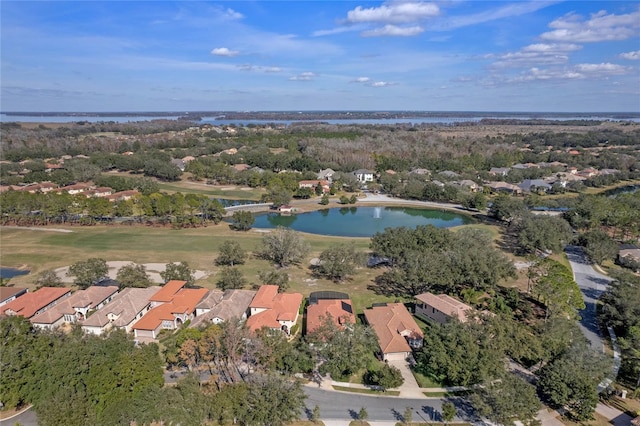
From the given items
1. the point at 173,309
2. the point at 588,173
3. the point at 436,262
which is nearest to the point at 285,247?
the point at 173,309

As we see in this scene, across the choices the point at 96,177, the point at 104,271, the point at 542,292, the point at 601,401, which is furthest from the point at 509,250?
the point at 96,177

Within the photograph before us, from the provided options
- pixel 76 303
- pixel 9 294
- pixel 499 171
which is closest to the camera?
pixel 76 303

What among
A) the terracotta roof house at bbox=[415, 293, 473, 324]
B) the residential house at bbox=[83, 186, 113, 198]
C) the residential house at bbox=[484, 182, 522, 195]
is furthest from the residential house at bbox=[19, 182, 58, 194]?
the residential house at bbox=[484, 182, 522, 195]

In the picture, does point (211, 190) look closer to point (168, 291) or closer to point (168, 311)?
point (168, 291)

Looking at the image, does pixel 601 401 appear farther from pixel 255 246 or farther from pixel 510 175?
pixel 510 175

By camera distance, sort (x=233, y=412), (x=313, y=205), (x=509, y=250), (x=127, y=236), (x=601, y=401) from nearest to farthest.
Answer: (x=233, y=412) < (x=601, y=401) < (x=509, y=250) < (x=127, y=236) < (x=313, y=205)

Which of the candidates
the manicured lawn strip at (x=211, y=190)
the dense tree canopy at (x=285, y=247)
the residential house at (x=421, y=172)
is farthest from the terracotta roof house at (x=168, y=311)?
the residential house at (x=421, y=172)
